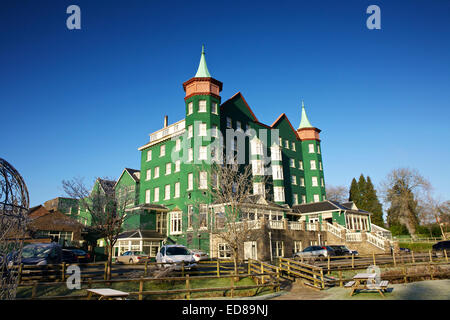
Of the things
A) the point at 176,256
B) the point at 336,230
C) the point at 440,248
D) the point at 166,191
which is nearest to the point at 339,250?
the point at 336,230

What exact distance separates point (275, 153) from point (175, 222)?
1775cm

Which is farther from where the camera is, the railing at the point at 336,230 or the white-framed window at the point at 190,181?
the white-framed window at the point at 190,181

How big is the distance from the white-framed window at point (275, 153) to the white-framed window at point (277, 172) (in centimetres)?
117

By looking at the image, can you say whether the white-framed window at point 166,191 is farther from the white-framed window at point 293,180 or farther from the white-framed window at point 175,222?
the white-framed window at point 293,180

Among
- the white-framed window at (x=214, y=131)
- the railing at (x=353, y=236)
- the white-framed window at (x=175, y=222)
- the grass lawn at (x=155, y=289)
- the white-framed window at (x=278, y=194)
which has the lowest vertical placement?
the grass lawn at (x=155, y=289)

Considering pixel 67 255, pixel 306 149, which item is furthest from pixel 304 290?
pixel 306 149

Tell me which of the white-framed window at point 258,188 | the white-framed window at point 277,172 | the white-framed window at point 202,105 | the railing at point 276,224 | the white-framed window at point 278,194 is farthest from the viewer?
the white-framed window at point 277,172

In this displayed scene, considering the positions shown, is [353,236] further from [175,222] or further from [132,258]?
[132,258]

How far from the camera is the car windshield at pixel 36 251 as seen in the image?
1967 cm

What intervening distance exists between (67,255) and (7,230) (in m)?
21.4

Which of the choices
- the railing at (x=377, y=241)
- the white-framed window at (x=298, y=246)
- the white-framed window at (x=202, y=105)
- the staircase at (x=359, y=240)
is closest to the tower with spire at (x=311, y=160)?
the staircase at (x=359, y=240)

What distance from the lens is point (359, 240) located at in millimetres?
35188

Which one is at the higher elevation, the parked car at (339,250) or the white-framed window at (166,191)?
the white-framed window at (166,191)

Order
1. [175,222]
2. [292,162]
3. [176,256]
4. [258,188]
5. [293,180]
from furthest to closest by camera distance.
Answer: [292,162]
[293,180]
[258,188]
[175,222]
[176,256]
